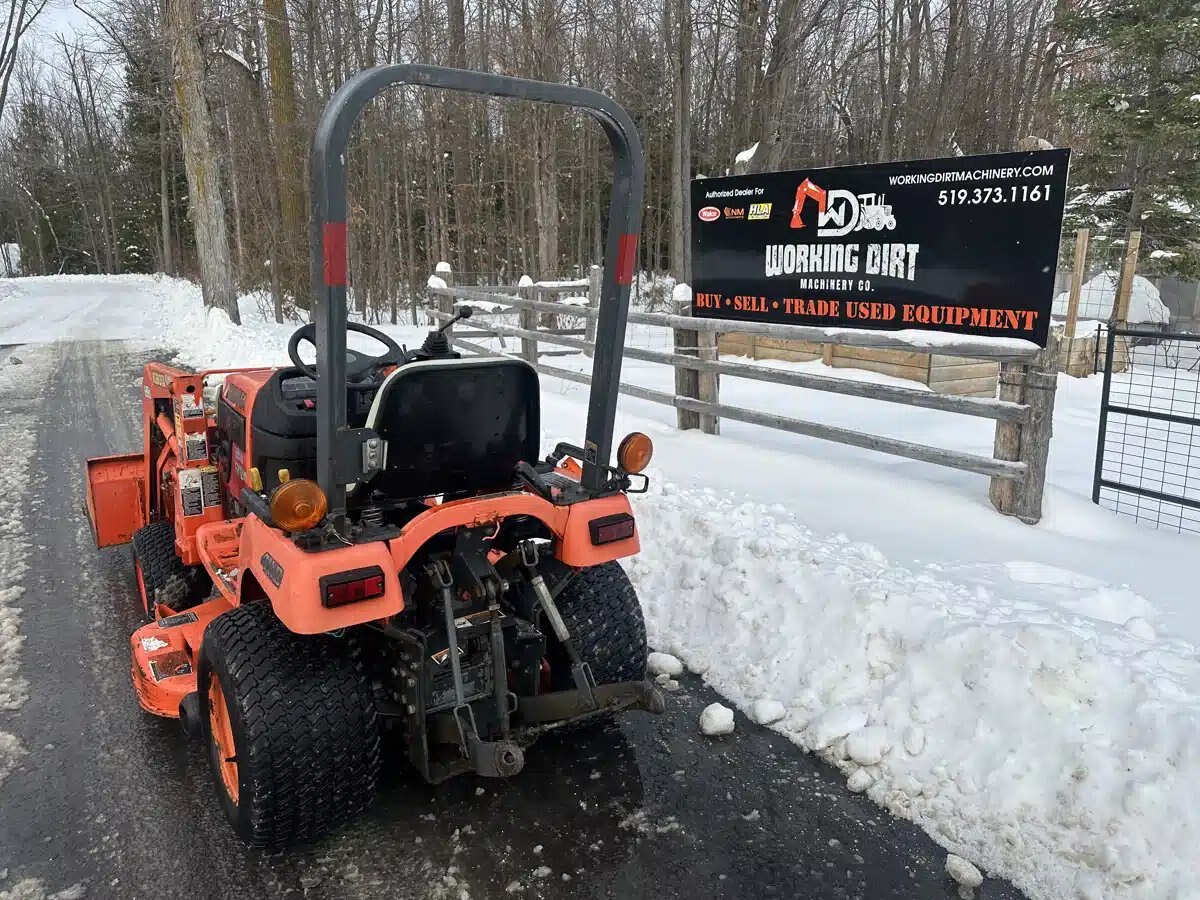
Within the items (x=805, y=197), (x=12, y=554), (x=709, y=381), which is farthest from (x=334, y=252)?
(x=709, y=381)

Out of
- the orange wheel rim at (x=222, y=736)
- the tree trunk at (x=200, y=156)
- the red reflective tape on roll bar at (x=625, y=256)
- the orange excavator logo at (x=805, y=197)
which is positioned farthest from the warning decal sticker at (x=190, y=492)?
the tree trunk at (x=200, y=156)

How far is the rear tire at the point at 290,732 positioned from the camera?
104 inches

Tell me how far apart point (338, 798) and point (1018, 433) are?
13.3 ft

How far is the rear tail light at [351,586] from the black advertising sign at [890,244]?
394cm

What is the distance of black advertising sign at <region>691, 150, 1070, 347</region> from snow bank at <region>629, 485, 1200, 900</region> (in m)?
1.82

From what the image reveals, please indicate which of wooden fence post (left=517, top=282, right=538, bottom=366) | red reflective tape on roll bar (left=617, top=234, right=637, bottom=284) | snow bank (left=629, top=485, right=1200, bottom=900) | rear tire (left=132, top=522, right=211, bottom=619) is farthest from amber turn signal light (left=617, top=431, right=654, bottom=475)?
wooden fence post (left=517, top=282, right=538, bottom=366)

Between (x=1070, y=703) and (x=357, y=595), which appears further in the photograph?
(x=1070, y=703)

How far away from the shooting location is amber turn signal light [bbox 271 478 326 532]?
7.89ft

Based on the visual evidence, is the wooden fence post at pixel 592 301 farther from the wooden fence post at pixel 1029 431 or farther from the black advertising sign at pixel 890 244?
the wooden fence post at pixel 1029 431

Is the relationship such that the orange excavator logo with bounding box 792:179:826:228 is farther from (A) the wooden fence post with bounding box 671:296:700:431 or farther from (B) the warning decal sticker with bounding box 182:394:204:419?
(B) the warning decal sticker with bounding box 182:394:204:419

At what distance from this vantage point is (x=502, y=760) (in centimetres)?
257

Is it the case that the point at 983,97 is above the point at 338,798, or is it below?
above

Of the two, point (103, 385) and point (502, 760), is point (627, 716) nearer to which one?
point (502, 760)

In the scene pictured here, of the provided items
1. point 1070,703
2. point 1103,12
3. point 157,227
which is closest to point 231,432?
point 1070,703
